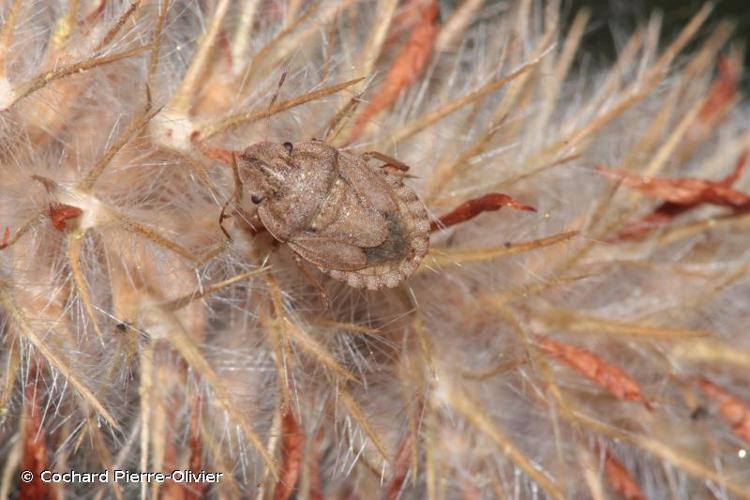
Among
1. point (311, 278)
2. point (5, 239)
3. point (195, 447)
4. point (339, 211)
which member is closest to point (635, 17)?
point (339, 211)

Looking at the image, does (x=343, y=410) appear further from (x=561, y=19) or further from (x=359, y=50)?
(x=561, y=19)

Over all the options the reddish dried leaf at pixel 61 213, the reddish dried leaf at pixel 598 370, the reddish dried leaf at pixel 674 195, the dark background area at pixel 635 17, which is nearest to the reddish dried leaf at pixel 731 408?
the reddish dried leaf at pixel 598 370

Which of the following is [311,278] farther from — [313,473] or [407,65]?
[407,65]

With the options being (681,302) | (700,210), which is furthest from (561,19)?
(681,302)

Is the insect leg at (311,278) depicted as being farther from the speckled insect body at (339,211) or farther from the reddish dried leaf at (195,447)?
the reddish dried leaf at (195,447)

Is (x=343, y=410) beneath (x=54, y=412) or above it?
beneath

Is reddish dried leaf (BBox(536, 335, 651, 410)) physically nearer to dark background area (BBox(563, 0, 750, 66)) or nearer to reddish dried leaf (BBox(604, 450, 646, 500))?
reddish dried leaf (BBox(604, 450, 646, 500))
